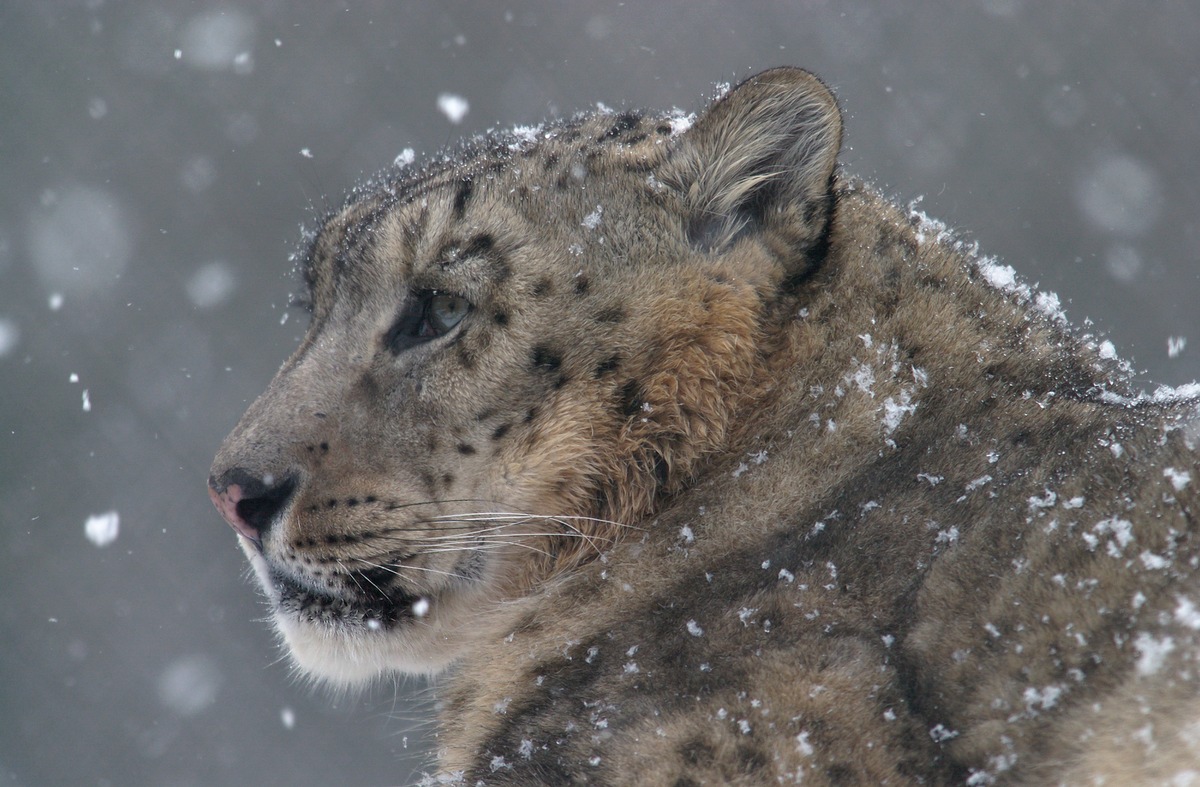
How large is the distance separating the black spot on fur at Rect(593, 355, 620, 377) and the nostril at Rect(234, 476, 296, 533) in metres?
1.02

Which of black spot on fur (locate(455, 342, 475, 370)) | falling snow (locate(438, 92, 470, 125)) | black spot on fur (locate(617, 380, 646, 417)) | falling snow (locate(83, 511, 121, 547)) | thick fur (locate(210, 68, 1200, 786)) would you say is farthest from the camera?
falling snow (locate(83, 511, 121, 547))

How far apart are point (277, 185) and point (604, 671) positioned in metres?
6.87

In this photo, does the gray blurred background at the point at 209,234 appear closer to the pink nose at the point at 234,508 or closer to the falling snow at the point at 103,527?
the falling snow at the point at 103,527

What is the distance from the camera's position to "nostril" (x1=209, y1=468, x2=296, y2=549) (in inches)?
126

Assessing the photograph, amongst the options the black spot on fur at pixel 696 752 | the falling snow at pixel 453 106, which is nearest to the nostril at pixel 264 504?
the black spot on fur at pixel 696 752

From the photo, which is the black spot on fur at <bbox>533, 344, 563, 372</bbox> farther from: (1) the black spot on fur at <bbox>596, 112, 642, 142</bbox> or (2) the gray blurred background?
(2) the gray blurred background

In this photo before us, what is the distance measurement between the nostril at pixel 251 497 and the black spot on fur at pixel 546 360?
85 centimetres

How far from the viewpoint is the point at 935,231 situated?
11.7 ft

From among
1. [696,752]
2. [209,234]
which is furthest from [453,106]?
[696,752]

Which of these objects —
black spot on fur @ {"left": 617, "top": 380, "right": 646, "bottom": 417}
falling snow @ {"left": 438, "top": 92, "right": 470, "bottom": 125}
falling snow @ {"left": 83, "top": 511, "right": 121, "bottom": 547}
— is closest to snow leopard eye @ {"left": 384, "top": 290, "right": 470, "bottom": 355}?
black spot on fur @ {"left": 617, "top": 380, "right": 646, "bottom": 417}

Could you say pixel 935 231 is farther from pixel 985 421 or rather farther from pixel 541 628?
pixel 541 628

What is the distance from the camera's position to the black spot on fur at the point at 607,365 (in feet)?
10.5

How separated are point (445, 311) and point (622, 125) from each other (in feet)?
3.58

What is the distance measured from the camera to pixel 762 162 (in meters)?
3.47
